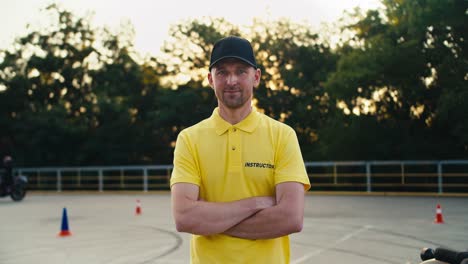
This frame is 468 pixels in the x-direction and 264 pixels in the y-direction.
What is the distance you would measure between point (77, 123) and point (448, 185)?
26.2 meters

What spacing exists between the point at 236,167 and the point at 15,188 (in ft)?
71.1

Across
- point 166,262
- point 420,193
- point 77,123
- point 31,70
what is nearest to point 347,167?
point 420,193

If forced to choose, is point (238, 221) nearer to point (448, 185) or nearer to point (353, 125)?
point (448, 185)

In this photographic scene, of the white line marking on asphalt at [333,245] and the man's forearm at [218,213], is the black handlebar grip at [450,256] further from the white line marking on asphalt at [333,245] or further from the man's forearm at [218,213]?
the white line marking on asphalt at [333,245]

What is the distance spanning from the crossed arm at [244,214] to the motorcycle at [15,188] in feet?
68.8

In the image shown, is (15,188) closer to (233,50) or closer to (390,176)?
(390,176)

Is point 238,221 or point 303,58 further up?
point 303,58

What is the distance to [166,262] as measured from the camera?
8336 millimetres

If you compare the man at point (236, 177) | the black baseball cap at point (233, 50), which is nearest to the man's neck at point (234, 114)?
the man at point (236, 177)

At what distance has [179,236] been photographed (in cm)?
1134

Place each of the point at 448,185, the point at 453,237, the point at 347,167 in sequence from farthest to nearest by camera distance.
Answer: the point at 347,167, the point at 448,185, the point at 453,237

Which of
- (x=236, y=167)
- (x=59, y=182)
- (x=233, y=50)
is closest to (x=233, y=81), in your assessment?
(x=233, y=50)

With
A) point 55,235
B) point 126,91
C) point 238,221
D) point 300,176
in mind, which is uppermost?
point 126,91

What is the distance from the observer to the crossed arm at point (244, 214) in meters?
2.63
